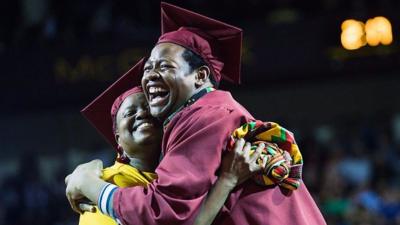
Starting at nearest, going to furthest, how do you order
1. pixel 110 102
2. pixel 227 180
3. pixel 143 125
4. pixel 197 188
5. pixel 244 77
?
pixel 197 188 → pixel 227 180 → pixel 143 125 → pixel 110 102 → pixel 244 77

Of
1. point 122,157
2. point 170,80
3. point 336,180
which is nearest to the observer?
point 170,80

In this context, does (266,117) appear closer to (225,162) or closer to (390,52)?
(390,52)

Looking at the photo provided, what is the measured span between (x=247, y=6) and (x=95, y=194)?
267 inches

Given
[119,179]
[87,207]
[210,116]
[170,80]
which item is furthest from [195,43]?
[87,207]

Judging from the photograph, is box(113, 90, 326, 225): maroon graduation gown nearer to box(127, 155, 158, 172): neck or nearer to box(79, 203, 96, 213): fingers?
box(79, 203, 96, 213): fingers

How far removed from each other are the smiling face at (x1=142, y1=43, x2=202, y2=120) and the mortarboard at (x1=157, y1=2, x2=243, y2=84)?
0.05 metres

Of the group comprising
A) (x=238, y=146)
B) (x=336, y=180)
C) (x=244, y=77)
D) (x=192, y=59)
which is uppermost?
(x=192, y=59)

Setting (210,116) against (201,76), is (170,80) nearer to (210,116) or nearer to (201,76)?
(201,76)

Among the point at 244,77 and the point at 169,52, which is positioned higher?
the point at 169,52

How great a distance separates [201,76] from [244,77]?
640cm

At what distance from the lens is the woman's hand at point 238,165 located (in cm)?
331

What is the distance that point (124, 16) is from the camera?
33.9 feet

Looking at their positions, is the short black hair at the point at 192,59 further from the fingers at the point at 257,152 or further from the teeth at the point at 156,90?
the fingers at the point at 257,152

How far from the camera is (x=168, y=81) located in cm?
344
